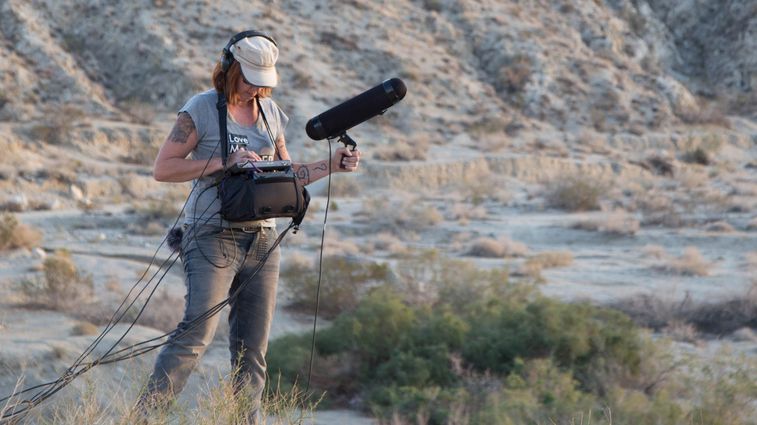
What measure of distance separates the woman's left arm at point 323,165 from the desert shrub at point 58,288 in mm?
5859

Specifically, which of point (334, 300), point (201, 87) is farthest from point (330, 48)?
point (334, 300)

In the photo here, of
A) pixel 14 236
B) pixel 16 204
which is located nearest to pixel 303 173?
pixel 14 236

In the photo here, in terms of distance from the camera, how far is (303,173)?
4156mm

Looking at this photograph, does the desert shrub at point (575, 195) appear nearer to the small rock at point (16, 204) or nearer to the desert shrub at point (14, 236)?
the small rock at point (16, 204)

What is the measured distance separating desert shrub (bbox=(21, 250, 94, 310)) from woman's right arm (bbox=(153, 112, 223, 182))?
5.92 meters

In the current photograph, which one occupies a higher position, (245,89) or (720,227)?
(245,89)

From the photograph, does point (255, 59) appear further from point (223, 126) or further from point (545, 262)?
point (545, 262)

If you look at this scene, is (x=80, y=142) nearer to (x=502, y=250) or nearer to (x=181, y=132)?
(x=502, y=250)

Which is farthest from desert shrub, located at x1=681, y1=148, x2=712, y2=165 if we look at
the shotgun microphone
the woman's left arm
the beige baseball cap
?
the beige baseball cap

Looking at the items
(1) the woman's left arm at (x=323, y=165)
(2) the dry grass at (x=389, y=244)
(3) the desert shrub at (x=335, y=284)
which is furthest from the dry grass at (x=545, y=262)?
(1) the woman's left arm at (x=323, y=165)

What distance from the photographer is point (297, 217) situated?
3967 millimetres

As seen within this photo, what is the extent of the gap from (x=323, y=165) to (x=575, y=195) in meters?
17.5

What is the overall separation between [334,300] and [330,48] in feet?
71.9

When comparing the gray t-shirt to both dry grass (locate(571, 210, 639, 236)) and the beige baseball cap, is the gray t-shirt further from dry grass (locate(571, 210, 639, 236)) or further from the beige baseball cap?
dry grass (locate(571, 210, 639, 236))
